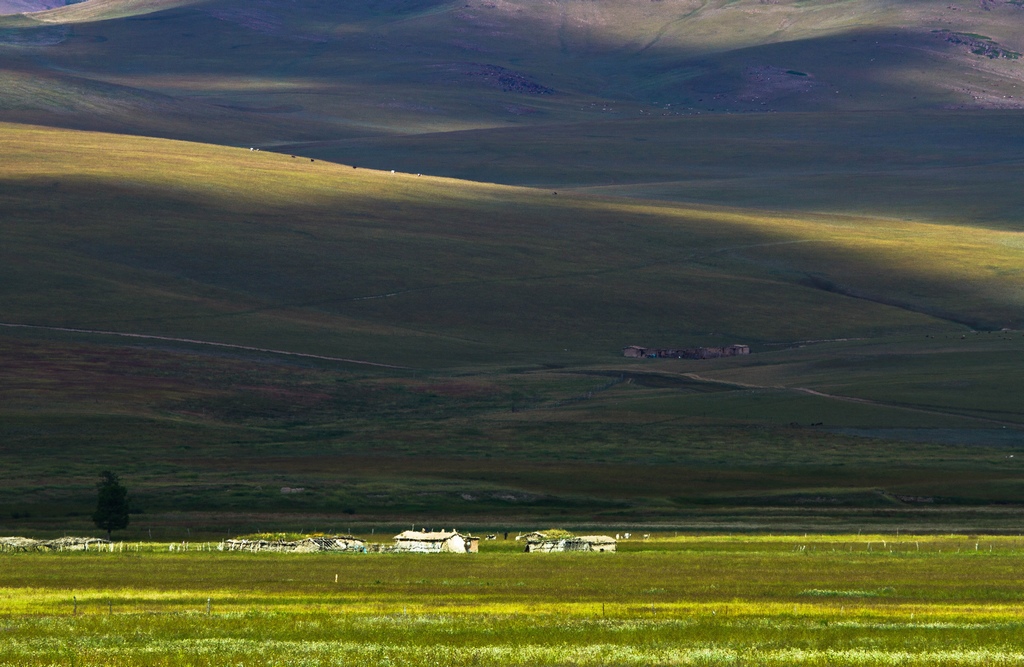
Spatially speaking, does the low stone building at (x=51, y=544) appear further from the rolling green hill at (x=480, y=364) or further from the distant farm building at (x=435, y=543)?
the distant farm building at (x=435, y=543)

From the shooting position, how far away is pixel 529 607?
38.7 m

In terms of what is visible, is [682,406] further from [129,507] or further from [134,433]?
[129,507]

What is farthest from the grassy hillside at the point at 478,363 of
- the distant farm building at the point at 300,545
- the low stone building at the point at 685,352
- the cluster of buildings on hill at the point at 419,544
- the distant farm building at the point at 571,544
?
the distant farm building at the point at 571,544

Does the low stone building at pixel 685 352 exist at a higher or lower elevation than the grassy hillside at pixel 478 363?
lower

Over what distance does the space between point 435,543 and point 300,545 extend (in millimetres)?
5171

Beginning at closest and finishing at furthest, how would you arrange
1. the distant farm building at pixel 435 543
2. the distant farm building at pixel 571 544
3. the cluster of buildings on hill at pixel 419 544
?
1. the cluster of buildings on hill at pixel 419 544
2. the distant farm building at pixel 571 544
3. the distant farm building at pixel 435 543

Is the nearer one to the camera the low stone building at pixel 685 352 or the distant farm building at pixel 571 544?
the distant farm building at pixel 571 544

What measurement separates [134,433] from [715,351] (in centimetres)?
6712

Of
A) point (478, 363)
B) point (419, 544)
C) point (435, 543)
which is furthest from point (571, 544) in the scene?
point (478, 363)

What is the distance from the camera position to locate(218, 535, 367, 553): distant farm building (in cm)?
5803

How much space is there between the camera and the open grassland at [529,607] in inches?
1179

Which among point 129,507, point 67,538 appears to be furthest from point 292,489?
point 67,538

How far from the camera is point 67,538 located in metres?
60.0

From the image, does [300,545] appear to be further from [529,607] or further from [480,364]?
[480,364]
